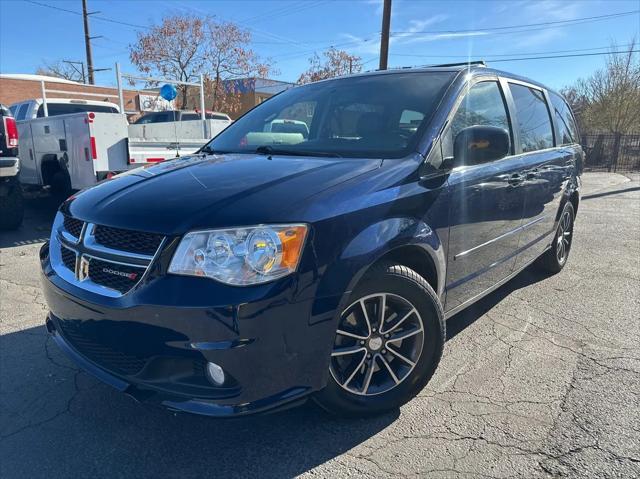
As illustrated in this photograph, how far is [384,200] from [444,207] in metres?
0.54

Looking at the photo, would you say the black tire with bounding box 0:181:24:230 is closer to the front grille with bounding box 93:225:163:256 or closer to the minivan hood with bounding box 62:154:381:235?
the minivan hood with bounding box 62:154:381:235

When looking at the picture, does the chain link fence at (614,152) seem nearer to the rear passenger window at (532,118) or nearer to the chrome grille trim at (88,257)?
the rear passenger window at (532,118)

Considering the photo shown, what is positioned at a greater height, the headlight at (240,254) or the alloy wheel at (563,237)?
the headlight at (240,254)

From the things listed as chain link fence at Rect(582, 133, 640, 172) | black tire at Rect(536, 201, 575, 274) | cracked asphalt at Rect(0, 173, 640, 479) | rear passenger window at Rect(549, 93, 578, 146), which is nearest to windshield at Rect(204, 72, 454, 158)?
cracked asphalt at Rect(0, 173, 640, 479)

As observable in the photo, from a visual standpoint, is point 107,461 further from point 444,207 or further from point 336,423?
point 444,207

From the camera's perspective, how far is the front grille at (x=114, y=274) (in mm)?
2080

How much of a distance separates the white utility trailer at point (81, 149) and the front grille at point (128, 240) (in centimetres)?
444

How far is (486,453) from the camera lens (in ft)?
7.54

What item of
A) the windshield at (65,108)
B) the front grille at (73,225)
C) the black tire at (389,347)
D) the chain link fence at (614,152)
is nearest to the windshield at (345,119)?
the black tire at (389,347)

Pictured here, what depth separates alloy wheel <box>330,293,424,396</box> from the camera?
2.36m

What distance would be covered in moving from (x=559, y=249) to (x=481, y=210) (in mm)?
2621

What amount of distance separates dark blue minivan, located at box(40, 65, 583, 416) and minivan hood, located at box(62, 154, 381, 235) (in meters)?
0.01

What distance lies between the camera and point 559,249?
17.0ft

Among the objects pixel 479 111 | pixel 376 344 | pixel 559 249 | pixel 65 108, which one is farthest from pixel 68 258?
pixel 65 108
